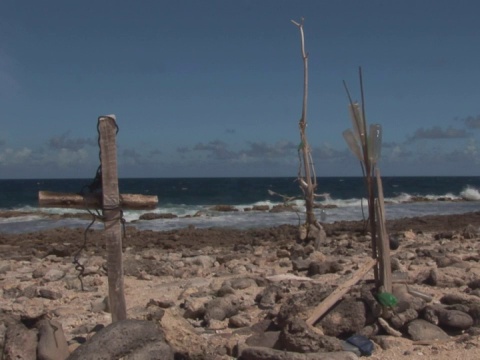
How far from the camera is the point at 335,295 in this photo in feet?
19.3

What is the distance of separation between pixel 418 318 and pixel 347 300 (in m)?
0.77

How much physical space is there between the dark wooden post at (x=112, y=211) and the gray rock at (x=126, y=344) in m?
0.37

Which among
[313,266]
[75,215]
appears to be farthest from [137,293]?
[75,215]

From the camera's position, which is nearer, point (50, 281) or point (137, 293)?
point (137, 293)

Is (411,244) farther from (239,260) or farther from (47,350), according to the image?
(47,350)

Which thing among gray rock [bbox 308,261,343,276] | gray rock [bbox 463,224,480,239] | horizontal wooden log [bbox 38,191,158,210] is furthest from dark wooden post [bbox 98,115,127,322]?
gray rock [bbox 463,224,480,239]

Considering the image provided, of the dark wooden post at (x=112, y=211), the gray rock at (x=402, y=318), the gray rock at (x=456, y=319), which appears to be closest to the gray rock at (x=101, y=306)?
the dark wooden post at (x=112, y=211)

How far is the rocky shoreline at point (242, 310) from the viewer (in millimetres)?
4984

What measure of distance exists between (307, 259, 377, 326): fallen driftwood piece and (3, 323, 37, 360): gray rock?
2.52 m

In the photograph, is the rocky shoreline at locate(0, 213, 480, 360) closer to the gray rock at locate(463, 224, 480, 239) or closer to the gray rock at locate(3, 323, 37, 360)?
the gray rock at locate(3, 323, 37, 360)

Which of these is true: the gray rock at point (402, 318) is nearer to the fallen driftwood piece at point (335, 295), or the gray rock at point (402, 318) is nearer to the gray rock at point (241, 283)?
the fallen driftwood piece at point (335, 295)

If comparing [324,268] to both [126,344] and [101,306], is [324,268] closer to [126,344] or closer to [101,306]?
[101,306]

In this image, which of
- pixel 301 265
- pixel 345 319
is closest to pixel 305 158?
pixel 301 265

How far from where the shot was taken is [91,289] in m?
8.62
